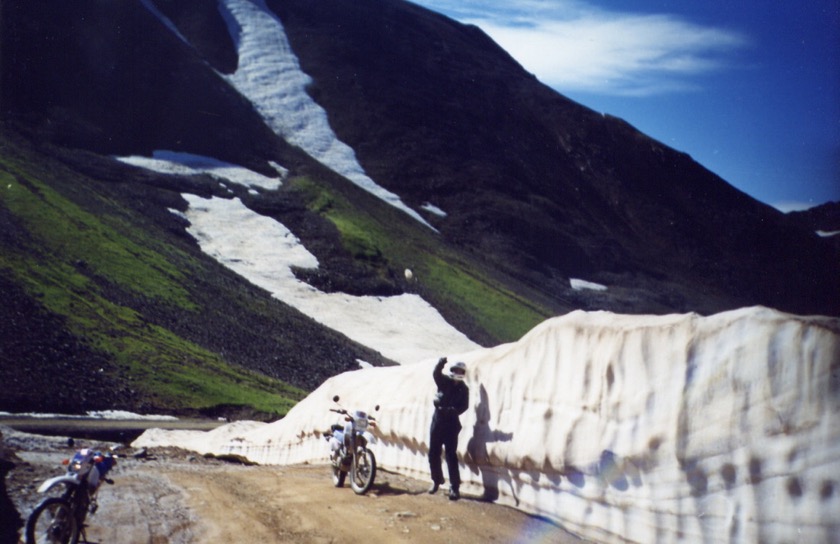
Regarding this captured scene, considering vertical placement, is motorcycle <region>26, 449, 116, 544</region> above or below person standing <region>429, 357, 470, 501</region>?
below

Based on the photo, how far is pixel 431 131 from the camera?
130 metres

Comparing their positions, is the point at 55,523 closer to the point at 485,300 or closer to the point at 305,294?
the point at 305,294

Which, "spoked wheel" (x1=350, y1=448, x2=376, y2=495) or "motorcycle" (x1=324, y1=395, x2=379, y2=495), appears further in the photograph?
"motorcycle" (x1=324, y1=395, x2=379, y2=495)

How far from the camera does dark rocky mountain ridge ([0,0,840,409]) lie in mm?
80312

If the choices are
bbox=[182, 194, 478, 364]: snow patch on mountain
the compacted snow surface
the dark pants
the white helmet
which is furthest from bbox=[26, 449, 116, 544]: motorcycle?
bbox=[182, 194, 478, 364]: snow patch on mountain

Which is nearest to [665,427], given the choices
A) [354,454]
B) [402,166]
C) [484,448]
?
[484,448]

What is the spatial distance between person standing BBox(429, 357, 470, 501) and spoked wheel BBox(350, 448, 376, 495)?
1050 millimetres

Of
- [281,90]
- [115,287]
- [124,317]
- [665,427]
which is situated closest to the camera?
[665,427]

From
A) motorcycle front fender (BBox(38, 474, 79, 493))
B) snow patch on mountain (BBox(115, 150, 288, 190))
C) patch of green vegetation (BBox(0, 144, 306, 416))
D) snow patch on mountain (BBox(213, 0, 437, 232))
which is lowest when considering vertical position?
motorcycle front fender (BBox(38, 474, 79, 493))

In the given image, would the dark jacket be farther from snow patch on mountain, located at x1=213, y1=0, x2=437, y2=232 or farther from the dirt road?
snow patch on mountain, located at x1=213, y1=0, x2=437, y2=232

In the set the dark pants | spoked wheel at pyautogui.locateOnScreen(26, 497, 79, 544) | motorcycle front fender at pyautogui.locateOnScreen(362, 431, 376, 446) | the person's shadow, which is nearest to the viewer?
spoked wheel at pyautogui.locateOnScreen(26, 497, 79, 544)

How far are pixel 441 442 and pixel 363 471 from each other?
5.36ft

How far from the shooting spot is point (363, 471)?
46.0 feet

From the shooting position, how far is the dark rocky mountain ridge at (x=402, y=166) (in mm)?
80312
